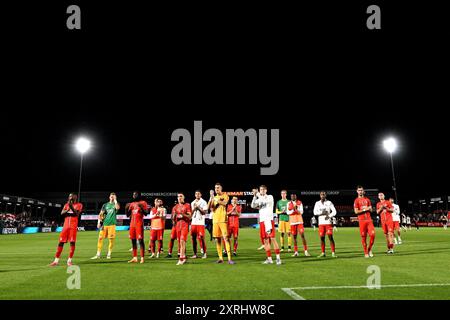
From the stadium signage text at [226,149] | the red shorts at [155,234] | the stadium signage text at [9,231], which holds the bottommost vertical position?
the stadium signage text at [9,231]

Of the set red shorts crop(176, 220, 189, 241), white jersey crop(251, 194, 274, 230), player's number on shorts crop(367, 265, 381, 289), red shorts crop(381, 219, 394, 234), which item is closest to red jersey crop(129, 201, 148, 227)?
red shorts crop(176, 220, 189, 241)

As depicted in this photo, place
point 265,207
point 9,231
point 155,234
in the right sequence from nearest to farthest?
1. point 265,207
2. point 155,234
3. point 9,231

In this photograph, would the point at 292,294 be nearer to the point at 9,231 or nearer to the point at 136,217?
the point at 136,217

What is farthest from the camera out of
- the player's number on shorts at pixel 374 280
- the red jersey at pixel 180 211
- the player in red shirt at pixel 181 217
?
the red jersey at pixel 180 211

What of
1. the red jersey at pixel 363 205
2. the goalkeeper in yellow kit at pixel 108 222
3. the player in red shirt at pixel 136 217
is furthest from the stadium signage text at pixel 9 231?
the red jersey at pixel 363 205

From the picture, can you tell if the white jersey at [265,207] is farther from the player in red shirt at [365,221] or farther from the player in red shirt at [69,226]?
the player in red shirt at [69,226]

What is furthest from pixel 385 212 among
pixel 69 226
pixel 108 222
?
pixel 69 226

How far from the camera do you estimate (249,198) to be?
76688 millimetres

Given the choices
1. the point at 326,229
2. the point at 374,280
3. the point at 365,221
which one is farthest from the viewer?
the point at 326,229

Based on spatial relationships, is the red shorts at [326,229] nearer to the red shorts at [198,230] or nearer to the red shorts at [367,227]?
the red shorts at [367,227]

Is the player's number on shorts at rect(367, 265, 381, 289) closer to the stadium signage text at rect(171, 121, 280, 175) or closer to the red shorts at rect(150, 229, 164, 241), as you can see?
the red shorts at rect(150, 229, 164, 241)

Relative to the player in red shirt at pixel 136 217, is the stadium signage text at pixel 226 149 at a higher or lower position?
higher

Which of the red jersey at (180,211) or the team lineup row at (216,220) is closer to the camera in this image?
the team lineup row at (216,220)

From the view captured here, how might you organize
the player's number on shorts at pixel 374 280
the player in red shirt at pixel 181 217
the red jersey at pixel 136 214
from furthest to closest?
the red jersey at pixel 136 214 < the player in red shirt at pixel 181 217 < the player's number on shorts at pixel 374 280
